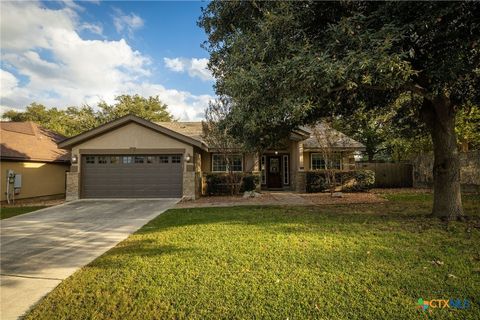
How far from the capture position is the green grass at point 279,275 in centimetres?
294

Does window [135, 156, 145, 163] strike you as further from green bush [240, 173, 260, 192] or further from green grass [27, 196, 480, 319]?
green grass [27, 196, 480, 319]

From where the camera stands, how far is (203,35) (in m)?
9.14

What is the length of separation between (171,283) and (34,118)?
3890cm

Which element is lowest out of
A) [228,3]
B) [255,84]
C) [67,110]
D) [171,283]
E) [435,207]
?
[171,283]

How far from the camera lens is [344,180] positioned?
15289mm

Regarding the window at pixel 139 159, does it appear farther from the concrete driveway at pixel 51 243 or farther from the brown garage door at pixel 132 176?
the concrete driveway at pixel 51 243

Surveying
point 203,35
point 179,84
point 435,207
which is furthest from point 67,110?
point 435,207

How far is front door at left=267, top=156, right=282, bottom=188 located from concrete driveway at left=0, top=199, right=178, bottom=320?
8593 millimetres

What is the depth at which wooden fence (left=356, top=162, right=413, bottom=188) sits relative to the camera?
Result: 17.8m

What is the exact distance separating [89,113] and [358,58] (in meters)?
34.2

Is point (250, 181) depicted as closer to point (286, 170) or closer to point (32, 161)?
point (286, 170)

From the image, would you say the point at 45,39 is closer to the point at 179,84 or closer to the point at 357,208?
the point at 179,84

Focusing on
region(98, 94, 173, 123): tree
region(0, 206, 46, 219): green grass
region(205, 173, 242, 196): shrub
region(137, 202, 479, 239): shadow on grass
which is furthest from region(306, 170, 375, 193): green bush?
region(98, 94, 173, 123): tree

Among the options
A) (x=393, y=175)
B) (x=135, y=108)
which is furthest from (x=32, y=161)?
(x=393, y=175)
